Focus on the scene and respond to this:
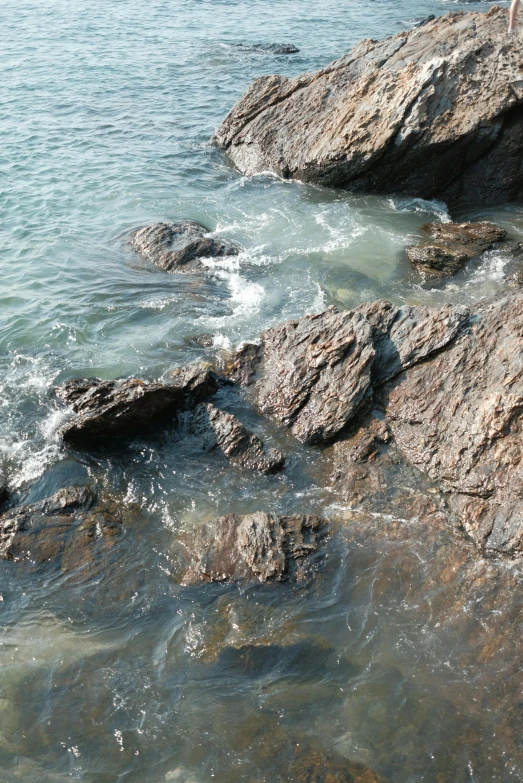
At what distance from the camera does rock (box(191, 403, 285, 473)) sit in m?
11.6

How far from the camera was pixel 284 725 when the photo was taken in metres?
8.14

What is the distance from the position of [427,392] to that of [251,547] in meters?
4.31

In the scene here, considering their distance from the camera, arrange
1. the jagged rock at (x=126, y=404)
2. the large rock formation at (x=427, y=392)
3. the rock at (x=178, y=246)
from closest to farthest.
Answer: the large rock formation at (x=427, y=392)
the jagged rock at (x=126, y=404)
the rock at (x=178, y=246)

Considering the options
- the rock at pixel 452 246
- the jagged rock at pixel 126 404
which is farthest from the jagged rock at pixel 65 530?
the rock at pixel 452 246

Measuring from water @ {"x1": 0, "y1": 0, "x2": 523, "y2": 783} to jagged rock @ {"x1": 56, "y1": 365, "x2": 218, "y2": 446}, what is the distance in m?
0.45

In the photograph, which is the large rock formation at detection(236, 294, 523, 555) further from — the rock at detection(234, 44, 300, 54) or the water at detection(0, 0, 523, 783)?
the rock at detection(234, 44, 300, 54)

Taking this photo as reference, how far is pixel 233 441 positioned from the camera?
11922 mm

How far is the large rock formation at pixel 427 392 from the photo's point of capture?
34.4 feet

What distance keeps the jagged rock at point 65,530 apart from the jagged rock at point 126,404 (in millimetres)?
1223

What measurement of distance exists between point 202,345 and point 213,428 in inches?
127

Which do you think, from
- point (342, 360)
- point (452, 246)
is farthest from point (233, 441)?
point (452, 246)

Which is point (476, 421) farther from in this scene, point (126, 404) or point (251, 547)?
point (126, 404)

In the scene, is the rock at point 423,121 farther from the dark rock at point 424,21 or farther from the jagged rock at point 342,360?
the dark rock at point 424,21

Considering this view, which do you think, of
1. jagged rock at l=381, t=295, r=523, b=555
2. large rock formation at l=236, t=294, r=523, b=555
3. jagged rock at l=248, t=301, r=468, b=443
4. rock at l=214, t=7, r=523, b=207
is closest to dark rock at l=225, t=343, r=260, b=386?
large rock formation at l=236, t=294, r=523, b=555
